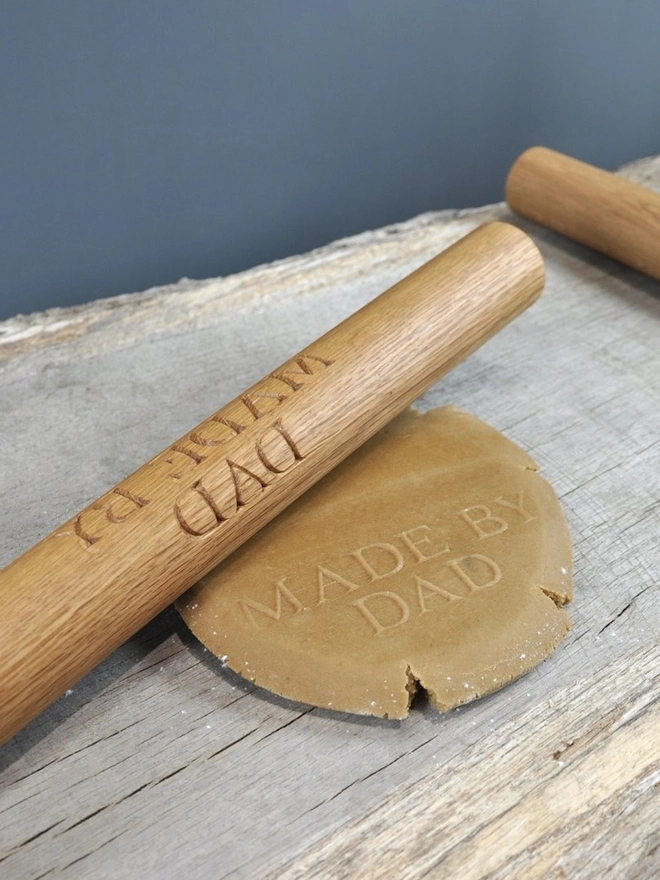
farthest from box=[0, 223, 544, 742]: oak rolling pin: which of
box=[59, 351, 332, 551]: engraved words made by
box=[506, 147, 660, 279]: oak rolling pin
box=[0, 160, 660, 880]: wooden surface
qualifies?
box=[506, 147, 660, 279]: oak rolling pin

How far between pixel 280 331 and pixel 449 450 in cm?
53

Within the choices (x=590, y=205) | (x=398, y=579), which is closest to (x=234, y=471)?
(x=398, y=579)

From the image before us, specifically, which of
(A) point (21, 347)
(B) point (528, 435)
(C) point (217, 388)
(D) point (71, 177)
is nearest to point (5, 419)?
(A) point (21, 347)

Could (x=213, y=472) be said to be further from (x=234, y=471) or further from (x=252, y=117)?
(x=252, y=117)

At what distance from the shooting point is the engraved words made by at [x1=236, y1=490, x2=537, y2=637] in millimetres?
1033

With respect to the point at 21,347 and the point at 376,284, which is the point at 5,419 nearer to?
the point at 21,347

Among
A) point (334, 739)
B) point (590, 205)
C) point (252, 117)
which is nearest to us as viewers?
point (334, 739)

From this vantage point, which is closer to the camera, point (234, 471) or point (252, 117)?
point (234, 471)

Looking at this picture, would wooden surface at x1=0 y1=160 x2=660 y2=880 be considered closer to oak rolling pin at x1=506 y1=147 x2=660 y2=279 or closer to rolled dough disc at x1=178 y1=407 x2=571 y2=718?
rolled dough disc at x1=178 y1=407 x2=571 y2=718

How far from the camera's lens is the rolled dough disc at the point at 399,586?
3.21 ft

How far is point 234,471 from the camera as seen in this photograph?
41.1 inches

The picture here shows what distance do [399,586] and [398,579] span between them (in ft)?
0.04

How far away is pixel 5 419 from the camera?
1420 millimetres

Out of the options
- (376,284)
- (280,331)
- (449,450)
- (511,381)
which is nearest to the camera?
(449,450)
